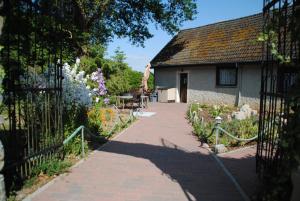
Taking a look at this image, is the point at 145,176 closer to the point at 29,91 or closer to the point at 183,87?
the point at 29,91

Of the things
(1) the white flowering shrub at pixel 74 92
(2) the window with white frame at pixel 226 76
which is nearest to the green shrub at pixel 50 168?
(1) the white flowering shrub at pixel 74 92

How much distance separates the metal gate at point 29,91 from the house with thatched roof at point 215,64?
13455 millimetres

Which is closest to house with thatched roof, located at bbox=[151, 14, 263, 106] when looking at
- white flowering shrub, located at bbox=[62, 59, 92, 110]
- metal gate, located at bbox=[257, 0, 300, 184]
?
white flowering shrub, located at bbox=[62, 59, 92, 110]

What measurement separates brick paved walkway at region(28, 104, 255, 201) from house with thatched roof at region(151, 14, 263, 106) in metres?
10.5

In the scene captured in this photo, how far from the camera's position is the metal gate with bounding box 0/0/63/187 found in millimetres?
4523

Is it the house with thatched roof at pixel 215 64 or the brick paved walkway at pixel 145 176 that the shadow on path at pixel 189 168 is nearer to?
the brick paved walkway at pixel 145 176

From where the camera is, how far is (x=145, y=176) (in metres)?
5.85

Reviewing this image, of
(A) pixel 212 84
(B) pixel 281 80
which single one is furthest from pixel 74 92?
(A) pixel 212 84

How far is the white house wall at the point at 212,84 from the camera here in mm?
18266

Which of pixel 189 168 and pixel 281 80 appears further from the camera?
pixel 189 168

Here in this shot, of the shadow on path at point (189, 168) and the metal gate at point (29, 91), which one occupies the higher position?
the metal gate at point (29, 91)

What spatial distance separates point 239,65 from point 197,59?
3.63m

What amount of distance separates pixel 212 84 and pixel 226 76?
3.66ft

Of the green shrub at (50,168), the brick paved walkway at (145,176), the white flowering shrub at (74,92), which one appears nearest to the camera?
the brick paved walkway at (145,176)
